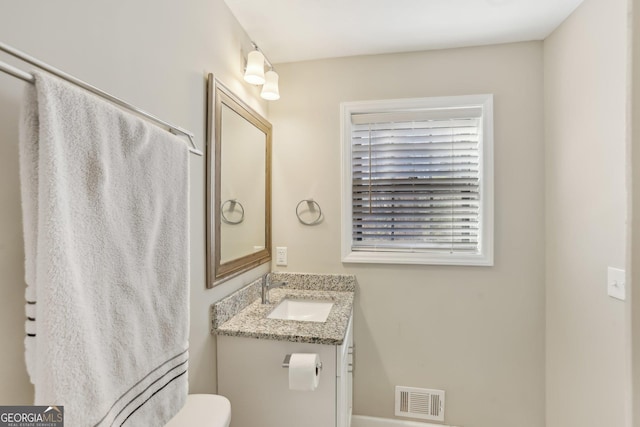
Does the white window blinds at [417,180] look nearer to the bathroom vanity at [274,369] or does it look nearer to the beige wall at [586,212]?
the beige wall at [586,212]

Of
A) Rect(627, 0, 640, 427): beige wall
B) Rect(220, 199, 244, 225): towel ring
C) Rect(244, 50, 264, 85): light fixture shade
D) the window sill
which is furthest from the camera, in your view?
the window sill

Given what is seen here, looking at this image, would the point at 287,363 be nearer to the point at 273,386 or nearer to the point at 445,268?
the point at 273,386

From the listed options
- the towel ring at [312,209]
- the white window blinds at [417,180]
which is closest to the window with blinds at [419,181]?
the white window blinds at [417,180]

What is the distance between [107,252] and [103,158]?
20cm

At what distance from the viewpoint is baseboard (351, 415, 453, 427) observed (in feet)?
5.93

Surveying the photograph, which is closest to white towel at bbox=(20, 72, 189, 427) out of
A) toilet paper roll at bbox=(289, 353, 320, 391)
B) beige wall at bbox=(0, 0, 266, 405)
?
beige wall at bbox=(0, 0, 266, 405)

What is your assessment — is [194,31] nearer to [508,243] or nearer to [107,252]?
[107,252]

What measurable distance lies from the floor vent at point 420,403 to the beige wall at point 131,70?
1194 millimetres

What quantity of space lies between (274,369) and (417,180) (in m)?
1.36

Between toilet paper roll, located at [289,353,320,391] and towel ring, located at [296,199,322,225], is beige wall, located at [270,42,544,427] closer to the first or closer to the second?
towel ring, located at [296,199,322,225]

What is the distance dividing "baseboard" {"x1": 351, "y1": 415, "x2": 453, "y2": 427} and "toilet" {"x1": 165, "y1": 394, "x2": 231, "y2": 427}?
1.22m

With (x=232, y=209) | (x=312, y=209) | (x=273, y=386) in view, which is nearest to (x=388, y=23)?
(x=312, y=209)

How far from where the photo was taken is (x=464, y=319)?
180cm

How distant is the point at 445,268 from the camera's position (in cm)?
182
